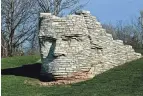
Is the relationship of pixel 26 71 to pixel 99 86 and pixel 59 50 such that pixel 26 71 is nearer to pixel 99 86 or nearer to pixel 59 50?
pixel 59 50

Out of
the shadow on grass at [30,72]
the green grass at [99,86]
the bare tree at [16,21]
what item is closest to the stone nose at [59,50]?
the shadow on grass at [30,72]

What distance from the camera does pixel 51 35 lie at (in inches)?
539

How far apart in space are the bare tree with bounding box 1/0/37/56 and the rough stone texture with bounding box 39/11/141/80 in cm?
1735

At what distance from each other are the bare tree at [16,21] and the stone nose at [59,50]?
702 inches

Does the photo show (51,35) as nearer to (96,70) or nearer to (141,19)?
(96,70)

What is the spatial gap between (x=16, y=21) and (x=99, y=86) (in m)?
21.3

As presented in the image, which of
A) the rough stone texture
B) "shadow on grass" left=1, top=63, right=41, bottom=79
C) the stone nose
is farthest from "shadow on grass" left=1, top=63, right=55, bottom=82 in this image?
the stone nose

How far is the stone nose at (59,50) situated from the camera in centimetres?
1342

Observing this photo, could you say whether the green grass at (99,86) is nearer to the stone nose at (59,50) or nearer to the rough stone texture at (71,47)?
the rough stone texture at (71,47)

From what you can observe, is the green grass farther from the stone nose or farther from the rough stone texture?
the stone nose

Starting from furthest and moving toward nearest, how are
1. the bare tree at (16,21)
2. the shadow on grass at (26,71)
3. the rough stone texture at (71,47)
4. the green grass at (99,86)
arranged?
the bare tree at (16,21), the shadow on grass at (26,71), the rough stone texture at (71,47), the green grass at (99,86)

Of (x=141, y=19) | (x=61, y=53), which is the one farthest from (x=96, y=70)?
(x=141, y=19)

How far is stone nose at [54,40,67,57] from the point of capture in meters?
13.4

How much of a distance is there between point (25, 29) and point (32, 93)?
22.9m
